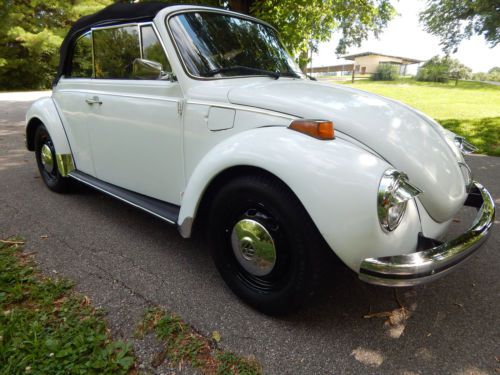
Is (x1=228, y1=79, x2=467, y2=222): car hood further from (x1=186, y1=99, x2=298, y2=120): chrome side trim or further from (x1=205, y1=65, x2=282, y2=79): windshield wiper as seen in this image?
(x1=205, y1=65, x2=282, y2=79): windshield wiper

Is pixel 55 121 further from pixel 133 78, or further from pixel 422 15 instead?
pixel 422 15

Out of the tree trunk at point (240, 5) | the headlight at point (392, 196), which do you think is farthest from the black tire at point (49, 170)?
the tree trunk at point (240, 5)

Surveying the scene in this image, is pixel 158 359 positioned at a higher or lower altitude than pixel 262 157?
lower

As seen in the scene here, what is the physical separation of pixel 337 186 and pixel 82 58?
10.6 feet

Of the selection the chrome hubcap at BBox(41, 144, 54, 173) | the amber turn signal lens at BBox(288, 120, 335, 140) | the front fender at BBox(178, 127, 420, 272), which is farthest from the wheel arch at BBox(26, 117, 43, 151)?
the amber turn signal lens at BBox(288, 120, 335, 140)

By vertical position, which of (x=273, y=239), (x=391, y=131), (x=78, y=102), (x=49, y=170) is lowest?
(x=49, y=170)

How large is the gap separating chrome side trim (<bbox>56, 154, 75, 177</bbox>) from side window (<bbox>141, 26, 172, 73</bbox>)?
159 cm

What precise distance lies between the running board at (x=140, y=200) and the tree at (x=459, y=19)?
10953mm

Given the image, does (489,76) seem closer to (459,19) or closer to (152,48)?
(459,19)

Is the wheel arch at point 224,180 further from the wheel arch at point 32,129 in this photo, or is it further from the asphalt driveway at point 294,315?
the wheel arch at point 32,129

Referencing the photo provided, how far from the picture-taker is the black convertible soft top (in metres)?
2.72

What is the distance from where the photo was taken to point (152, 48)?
2703 millimetres

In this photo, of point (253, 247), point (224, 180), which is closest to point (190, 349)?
point (253, 247)

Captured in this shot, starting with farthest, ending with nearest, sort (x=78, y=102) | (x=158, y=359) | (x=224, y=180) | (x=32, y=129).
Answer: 1. (x=32, y=129)
2. (x=78, y=102)
3. (x=224, y=180)
4. (x=158, y=359)
